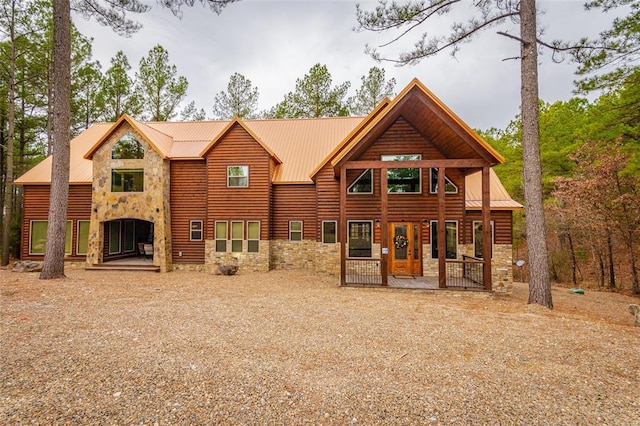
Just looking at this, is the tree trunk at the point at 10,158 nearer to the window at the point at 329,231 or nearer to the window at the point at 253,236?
the window at the point at 253,236

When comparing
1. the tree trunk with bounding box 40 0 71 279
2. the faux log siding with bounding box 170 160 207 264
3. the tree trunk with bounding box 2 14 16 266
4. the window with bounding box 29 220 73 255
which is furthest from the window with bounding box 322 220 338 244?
the tree trunk with bounding box 2 14 16 266

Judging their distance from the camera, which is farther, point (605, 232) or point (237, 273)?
point (605, 232)

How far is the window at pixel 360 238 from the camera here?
12.3 m

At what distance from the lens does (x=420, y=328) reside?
17.9 feet

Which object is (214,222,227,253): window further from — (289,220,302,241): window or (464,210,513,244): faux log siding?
(464,210,513,244): faux log siding

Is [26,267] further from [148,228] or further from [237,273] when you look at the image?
[237,273]

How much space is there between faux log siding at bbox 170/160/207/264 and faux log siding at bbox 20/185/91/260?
15.3ft

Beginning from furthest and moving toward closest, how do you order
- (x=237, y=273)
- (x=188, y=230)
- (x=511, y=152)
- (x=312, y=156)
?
(x=511, y=152), (x=312, y=156), (x=188, y=230), (x=237, y=273)

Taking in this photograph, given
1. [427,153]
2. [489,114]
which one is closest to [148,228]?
[427,153]

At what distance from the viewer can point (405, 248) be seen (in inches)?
472

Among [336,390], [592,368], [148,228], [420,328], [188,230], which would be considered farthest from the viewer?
[148,228]

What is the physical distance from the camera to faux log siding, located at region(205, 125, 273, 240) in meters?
13.9

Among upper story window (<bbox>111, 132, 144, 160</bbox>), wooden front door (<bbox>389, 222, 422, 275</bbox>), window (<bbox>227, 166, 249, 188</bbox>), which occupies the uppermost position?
upper story window (<bbox>111, 132, 144, 160</bbox>)

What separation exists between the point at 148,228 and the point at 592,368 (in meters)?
20.8
